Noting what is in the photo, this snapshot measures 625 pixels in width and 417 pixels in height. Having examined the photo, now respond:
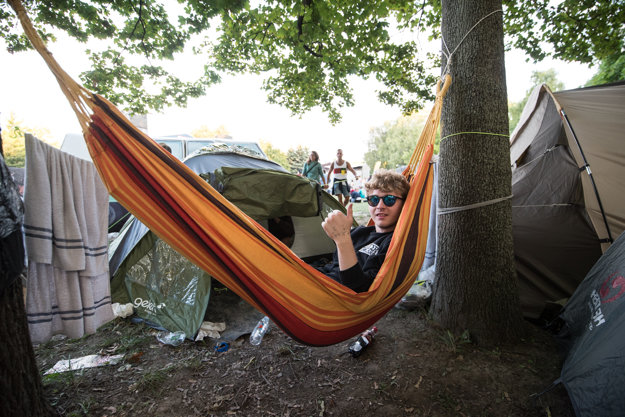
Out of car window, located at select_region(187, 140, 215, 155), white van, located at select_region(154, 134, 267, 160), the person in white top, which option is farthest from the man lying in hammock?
car window, located at select_region(187, 140, 215, 155)

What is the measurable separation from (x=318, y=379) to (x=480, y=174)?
4.83 ft

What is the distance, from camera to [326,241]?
3508 mm

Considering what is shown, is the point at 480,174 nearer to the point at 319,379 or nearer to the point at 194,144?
the point at 319,379

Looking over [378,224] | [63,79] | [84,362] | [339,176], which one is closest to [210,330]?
[84,362]

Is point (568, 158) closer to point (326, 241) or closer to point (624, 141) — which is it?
point (624, 141)

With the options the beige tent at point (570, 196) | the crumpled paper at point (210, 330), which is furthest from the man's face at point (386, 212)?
the crumpled paper at point (210, 330)

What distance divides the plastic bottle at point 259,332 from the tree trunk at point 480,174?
129 centimetres

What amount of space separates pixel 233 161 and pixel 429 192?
86.2 inches

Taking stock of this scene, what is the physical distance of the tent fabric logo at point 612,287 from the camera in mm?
1195

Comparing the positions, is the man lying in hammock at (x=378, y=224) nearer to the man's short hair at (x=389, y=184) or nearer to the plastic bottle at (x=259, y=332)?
the man's short hair at (x=389, y=184)

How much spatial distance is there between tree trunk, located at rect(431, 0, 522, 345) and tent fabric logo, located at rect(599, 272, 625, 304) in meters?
0.38

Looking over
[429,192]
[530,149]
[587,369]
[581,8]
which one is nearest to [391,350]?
[587,369]

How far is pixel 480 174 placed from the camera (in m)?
1.59

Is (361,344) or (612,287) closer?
(612,287)
